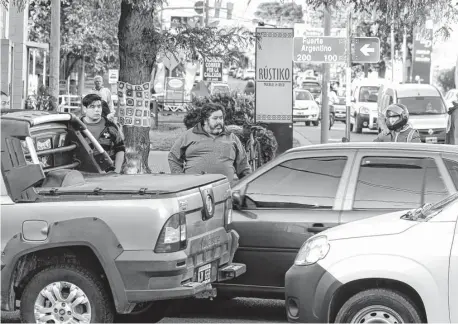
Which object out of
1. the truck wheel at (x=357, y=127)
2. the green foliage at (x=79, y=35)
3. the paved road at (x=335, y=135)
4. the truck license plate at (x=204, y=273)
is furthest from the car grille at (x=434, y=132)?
the truck license plate at (x=204, y=273)

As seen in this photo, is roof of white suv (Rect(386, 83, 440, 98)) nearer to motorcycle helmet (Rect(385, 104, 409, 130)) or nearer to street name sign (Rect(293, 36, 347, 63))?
street name sign (Rect(293, 36, 347, 63))

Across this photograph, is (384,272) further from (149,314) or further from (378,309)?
(149,314)

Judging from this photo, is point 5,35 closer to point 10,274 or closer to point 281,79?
point 281,79

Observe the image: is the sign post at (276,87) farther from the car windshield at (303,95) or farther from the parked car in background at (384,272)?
the car windshield at (303,95)

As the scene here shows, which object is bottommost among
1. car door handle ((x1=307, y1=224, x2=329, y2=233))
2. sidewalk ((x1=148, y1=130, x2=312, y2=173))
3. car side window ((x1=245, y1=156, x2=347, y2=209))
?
sidewalk ((x1=148, y1=130, x2=312, y2=173))

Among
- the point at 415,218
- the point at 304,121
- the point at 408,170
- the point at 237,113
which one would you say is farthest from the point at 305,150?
the point at 304,121

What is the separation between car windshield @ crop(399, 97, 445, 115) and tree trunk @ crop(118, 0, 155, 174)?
699 inches

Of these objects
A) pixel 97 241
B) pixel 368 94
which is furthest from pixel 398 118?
pixel 368 94

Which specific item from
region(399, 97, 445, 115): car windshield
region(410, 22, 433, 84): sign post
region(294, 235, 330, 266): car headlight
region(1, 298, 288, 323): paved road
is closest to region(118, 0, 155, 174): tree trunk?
region(1, 298, 288, 323): paved road

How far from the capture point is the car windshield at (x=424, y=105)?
31.0 m

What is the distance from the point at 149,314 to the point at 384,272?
247cm

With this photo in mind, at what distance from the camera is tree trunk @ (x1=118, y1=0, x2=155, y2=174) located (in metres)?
14.1

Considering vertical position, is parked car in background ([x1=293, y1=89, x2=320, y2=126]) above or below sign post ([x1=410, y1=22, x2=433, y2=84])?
below

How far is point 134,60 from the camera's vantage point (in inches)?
562
